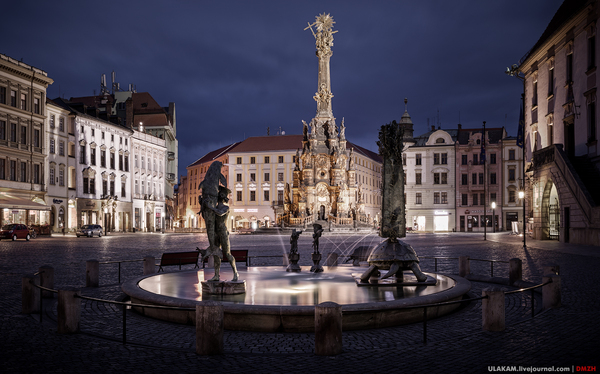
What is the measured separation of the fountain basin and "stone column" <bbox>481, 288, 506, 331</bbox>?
1.25 metres

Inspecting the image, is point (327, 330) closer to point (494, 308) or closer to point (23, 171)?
point (494, 308)

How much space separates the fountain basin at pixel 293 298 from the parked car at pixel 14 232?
31434 millimetres

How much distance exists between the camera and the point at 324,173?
5781 cm

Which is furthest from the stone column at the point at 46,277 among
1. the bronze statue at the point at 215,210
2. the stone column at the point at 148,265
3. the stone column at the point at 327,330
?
the stone column at the point at 327,330

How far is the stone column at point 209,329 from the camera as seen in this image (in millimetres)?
7043

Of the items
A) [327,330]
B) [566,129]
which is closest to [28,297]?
Result: [327,330]

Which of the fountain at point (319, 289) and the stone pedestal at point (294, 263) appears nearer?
the fountain at point (319, 289)

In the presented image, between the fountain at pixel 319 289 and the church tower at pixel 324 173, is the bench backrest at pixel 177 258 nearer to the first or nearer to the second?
the fountain at pixel 319 289

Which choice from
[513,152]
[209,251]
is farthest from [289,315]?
[513,152]

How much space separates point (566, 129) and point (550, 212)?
544 cm

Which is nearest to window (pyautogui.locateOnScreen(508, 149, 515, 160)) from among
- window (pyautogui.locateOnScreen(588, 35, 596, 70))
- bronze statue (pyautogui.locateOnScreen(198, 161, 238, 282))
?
window (pyautogui.locateOnScreen(588, 35, 596, 70))

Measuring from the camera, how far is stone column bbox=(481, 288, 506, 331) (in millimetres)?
8148

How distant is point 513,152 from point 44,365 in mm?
71658

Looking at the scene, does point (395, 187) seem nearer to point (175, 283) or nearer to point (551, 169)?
point (175, 283)
